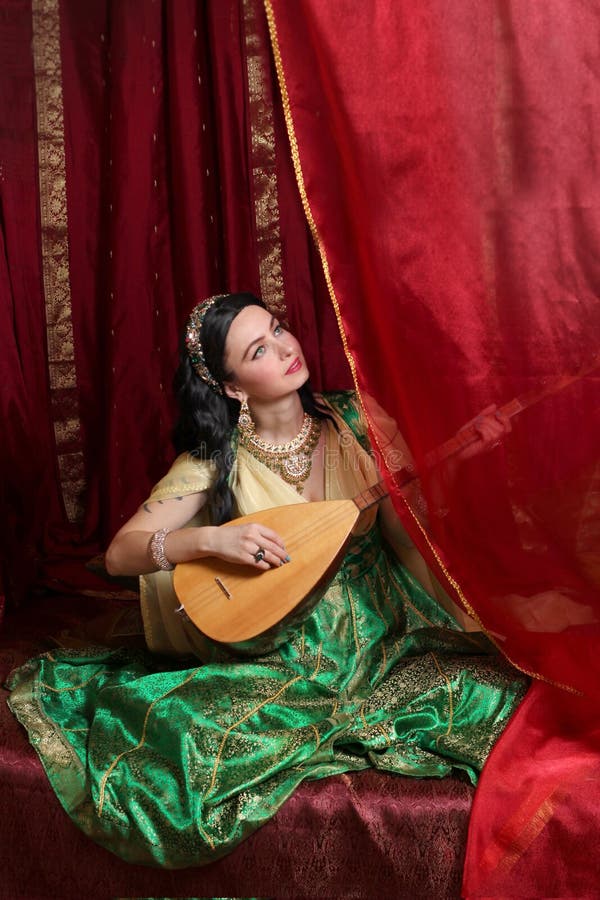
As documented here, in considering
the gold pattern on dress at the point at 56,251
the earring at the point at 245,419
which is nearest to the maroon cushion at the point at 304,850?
the earring at the point at 245,419

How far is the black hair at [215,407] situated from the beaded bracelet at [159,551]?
0.12 metres

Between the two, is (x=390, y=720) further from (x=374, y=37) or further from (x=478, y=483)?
(x=374, y=37)

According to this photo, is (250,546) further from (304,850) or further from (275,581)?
(304,850)

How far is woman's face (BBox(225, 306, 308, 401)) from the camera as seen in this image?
1.91 meters

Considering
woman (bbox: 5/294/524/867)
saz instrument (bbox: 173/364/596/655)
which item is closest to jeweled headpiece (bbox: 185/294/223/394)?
woman (bbox: 5/294/524/867)

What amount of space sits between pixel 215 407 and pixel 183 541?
11.1 inches

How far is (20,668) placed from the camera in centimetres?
210

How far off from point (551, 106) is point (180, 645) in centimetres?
124

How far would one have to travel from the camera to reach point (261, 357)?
1.92 metres

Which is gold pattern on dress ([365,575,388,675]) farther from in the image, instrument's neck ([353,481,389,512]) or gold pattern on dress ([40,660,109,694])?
gold pattern on dress ([40,660,109,694])

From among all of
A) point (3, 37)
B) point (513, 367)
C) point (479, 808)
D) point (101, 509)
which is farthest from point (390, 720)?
point (3, 37)

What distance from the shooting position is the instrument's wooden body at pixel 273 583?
1.77 m

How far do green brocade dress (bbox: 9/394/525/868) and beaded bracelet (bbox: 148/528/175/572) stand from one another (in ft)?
0.37

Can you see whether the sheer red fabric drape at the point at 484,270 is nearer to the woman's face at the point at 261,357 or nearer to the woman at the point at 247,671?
the woman at the point at 247,671
